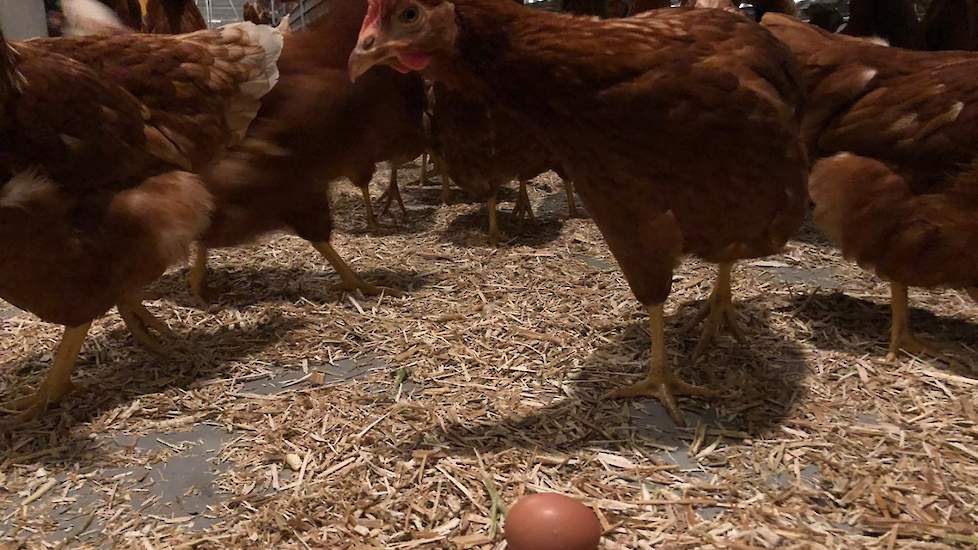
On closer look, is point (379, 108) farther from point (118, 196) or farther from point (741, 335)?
point (741, 335)

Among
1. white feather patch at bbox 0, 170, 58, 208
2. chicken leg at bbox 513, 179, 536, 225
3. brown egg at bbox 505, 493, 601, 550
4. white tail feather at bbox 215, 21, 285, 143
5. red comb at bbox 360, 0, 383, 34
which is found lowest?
chicken leg at bbox 513, 179, 536, 225

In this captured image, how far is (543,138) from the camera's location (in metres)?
1.58

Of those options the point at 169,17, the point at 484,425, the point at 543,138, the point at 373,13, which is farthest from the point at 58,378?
the point at 169,17

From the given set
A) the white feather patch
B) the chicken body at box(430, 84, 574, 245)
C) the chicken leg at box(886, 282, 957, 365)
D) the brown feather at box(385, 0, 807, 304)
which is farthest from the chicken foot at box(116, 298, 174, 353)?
the chicken leg at box(886, 282, 957, 365)

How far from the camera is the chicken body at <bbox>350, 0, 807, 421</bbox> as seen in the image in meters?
1.43

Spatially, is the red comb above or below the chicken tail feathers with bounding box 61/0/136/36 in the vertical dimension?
above

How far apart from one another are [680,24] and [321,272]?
1.84 metres

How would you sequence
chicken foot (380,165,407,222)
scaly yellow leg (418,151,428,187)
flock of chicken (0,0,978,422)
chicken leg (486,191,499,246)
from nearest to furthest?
flock of chicken (0,0,978,422), chicken leg (486,191,499,246), chicken foot (380,165,407,222), scaly yellow leg (418,151,428,187)

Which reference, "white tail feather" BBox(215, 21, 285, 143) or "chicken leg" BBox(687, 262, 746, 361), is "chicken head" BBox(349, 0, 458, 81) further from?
"chicken leg" BBox(687, 262, 746, 361)

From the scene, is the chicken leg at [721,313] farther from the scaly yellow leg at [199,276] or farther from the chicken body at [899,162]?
the scaly yellow leg at [199,276]

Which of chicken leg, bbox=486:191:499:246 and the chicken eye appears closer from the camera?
the chicken eye

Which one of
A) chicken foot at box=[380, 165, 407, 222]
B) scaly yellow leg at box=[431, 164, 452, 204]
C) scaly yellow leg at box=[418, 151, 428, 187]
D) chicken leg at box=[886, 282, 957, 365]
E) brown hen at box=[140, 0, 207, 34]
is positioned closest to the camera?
chicken leg at box=[886, 282, 957, 365]

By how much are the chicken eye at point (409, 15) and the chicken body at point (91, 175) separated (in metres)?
0.86

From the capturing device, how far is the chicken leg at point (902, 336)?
1.98 m
